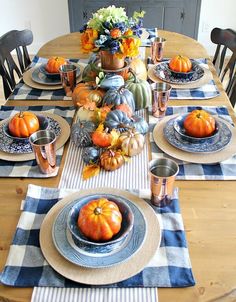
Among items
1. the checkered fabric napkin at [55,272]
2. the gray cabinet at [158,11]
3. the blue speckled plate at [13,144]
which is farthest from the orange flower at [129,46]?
the gray cabinet at [158,11]

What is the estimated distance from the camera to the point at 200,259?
0.75 meters

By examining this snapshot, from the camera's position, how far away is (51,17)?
339 cm

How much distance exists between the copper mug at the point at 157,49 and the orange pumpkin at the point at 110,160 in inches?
30.7

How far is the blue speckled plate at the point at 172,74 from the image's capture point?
1470mm

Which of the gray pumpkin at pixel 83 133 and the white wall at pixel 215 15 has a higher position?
the gray pumpkin at pixel 83 133

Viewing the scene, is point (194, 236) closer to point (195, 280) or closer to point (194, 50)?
point (195, 280)

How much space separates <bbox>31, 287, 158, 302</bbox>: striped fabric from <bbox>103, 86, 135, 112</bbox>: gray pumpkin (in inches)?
25.2

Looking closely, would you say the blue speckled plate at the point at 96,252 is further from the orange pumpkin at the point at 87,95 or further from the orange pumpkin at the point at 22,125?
the orange pumpkin at the point at 87,95

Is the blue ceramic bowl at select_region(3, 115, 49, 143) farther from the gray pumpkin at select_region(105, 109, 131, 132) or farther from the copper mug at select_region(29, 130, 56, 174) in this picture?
the gray pumpkin at select_region(105, 109, 131, 132)

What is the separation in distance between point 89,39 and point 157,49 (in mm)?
462

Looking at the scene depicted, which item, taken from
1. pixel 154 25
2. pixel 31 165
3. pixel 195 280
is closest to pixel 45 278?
pixel 195 280

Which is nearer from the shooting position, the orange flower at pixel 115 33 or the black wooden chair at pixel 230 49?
the orange flower at pixel 115 33

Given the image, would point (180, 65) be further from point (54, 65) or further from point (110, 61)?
point (54, 65)

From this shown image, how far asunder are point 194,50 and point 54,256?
4.59 feet
